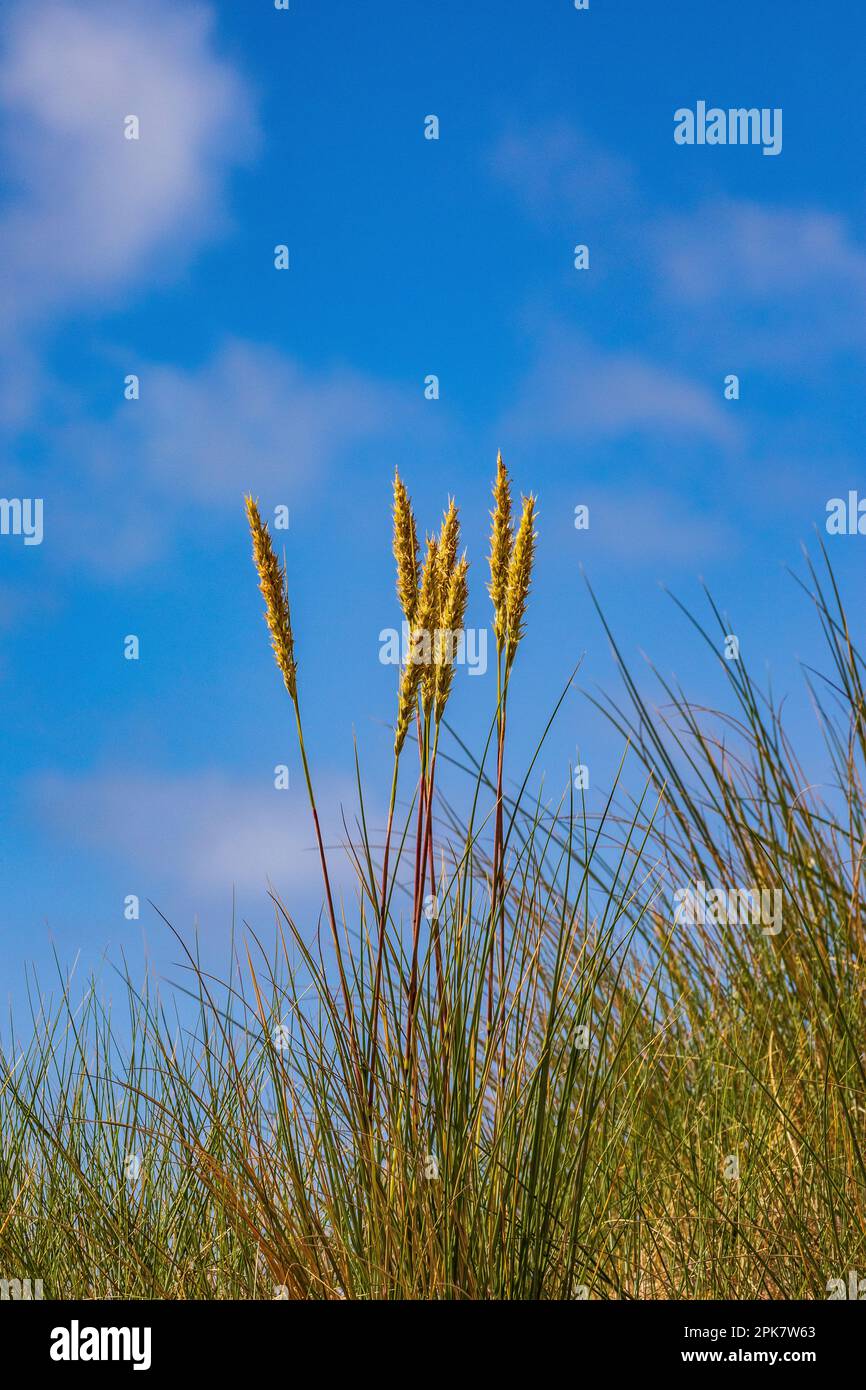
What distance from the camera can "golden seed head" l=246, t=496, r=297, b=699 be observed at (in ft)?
7.60

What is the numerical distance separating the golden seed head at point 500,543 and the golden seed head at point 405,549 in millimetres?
175

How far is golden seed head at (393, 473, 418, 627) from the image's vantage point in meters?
2.28

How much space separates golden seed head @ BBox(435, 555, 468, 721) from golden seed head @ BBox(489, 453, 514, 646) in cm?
12

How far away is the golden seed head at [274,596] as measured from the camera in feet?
7.60

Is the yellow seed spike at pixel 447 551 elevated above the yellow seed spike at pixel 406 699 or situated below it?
above

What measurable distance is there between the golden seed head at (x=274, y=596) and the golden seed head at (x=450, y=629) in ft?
0.98

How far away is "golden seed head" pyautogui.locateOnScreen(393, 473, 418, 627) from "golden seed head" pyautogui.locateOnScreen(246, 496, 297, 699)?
0.24 metres

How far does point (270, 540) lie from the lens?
233cm

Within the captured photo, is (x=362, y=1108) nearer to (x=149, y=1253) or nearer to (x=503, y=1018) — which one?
(x=503, y=1018)

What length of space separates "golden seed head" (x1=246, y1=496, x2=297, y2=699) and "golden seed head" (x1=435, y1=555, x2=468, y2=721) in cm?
30

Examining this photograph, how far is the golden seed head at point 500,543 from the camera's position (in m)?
2.34

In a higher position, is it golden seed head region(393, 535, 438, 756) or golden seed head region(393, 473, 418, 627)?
golden seed head region(393, 473, 418, 627)

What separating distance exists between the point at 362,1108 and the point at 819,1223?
1113 mm
